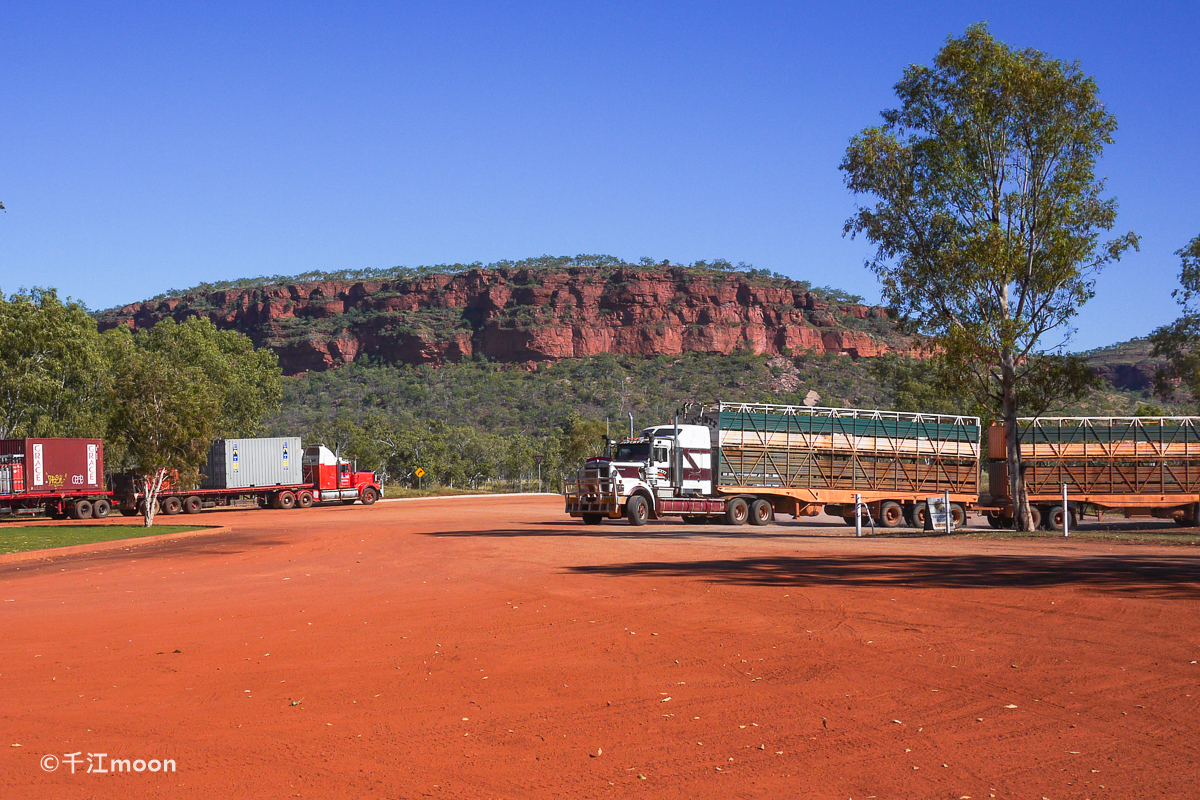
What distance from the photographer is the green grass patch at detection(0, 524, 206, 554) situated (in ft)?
74.0

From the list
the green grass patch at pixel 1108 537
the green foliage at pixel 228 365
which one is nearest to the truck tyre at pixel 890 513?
the green grass patch at pixel 1108 537

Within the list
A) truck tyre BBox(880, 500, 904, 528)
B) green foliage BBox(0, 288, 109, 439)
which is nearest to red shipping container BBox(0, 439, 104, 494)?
green foliage BBox(0, 288, 109, 439)

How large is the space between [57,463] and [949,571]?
3752 centimetres

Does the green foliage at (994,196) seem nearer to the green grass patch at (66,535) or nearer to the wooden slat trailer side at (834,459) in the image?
the wooden slat trailer side at (834,459)

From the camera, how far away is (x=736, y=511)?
31.0 m

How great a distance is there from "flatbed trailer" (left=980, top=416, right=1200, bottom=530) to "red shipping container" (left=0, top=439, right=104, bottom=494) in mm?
37202

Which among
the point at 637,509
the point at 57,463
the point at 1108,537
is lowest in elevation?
the point at 1108,537

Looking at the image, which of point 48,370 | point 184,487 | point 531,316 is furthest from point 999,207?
point 531,316

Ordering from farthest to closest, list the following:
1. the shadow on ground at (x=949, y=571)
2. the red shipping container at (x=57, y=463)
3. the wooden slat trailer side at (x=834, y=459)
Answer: the red shipping container at (x=57, y=463)
the wooden slat trailer side at (x=834, y=459)
the shadow on ground at (x=949, y=571)

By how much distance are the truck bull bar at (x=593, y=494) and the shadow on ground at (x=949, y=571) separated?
11.5 metres

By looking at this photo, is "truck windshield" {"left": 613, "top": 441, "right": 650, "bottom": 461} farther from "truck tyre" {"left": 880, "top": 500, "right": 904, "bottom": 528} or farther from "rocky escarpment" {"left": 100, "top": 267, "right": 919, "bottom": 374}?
"rocky escarpment" {"left": 100, "top": 267, "right": 919, "bottom": 374}

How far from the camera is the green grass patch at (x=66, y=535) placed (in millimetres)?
22562

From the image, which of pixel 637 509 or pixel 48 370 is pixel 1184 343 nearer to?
pixel 637 509

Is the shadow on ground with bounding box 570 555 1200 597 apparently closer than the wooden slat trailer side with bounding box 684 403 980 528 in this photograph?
Yes
